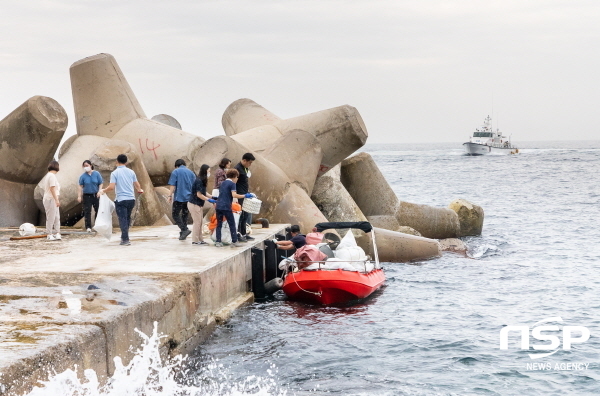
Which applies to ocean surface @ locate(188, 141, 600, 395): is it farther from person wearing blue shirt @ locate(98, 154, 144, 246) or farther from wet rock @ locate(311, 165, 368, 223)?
person wearing blue shirt @ locate(98, 154, 144, 246)

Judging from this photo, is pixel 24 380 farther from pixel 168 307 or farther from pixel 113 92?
pixel 113 92

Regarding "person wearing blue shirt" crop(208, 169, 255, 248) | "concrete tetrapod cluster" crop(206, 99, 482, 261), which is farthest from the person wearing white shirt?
"concrete tetrapod cluster" crop(206, 99, 482, 261)

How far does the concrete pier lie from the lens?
5984mm

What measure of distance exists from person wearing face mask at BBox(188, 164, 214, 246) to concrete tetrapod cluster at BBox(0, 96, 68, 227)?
5347mm

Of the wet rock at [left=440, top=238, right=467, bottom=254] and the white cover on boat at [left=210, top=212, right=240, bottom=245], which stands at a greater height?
the white cover on boat at [left=210, top=212, right=240, bottom=245]

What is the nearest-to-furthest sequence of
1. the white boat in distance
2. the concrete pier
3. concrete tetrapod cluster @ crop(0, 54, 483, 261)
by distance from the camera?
the concrete pier
concrete tetrapod cluster @ crop(0, 54, 483, 261)
the white boat in distance

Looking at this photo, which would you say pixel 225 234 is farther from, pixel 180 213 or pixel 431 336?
pixel 431 336

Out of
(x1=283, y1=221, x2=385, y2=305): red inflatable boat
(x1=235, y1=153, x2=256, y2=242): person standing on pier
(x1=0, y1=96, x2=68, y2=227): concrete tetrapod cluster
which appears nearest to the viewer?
(x1=283, y1=221, x2=385, y2=305): red inflatable boat

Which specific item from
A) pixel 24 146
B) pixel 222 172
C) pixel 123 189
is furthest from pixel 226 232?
pixel 24 146

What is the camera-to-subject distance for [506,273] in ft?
54.0

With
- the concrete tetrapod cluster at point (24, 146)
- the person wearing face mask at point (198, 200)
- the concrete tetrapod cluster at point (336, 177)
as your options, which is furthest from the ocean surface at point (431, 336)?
the concrete tetrapod cluster at point (24, 146)

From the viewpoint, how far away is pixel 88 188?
1471 centimetres

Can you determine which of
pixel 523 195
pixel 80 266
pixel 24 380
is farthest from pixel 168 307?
pixel 523 195

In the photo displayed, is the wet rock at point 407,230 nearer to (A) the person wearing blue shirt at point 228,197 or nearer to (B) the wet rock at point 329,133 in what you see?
(B) the wet rock at point 329,133
